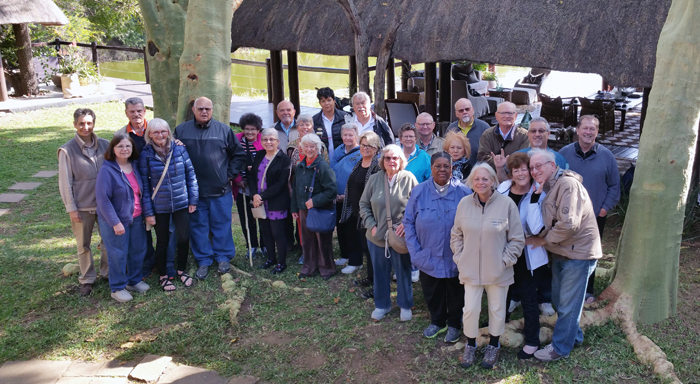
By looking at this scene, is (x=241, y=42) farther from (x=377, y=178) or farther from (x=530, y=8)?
(x=377, y=178)

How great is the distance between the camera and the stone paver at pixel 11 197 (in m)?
8.79

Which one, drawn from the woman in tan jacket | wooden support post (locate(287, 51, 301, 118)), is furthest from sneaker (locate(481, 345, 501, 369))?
wooden support post (locate(287, 51, 301, 118))

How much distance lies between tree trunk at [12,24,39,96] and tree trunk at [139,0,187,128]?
951 centimetres

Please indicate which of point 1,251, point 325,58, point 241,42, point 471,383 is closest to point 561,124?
point 241,42

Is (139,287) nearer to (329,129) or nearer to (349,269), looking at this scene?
(349,269)

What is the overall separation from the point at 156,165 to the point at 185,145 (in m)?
0.41

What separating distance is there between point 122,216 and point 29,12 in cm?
1202

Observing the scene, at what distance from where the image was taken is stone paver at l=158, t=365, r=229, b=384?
4418 mm

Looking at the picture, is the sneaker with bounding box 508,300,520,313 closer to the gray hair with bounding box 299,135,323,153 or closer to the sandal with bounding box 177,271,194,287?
the gray hair with bounding box 299,135,323,153

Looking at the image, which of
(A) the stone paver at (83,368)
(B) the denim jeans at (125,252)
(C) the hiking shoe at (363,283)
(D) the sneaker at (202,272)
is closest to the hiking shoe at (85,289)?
(B) the denim jeans at (125,252)

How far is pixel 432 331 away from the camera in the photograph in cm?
481

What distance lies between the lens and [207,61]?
6395 mm

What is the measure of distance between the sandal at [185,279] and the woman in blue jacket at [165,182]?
14cm

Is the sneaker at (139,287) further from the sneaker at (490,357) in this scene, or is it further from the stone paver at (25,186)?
the stone paver at (25,186)
